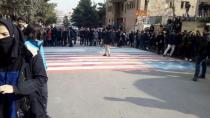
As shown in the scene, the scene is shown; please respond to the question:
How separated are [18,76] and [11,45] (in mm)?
255

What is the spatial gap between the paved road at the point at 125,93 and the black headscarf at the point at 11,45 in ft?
14.9

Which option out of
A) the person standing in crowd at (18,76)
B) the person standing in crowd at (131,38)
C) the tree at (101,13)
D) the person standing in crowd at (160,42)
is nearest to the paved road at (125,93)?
the person standing in crowd at (18,76)

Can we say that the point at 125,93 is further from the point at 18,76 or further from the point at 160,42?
the point at 160,42

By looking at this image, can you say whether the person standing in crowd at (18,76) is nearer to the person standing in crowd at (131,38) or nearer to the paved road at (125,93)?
the paved road at (125,93)

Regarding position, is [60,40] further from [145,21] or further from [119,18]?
[119,18]

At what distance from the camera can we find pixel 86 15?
84.1 meters

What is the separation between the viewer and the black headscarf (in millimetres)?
2830

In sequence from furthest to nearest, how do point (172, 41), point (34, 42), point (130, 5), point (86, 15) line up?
point (86, 15), point (130, 5), point (172, 41), point (34, 42)

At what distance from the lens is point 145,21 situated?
40375 millimetres

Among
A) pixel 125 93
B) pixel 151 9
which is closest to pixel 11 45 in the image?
pixel 125 93

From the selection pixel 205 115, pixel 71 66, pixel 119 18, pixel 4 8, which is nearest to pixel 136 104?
pixel 205 115

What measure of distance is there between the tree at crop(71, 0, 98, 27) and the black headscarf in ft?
263

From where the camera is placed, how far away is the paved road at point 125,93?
7895 mm

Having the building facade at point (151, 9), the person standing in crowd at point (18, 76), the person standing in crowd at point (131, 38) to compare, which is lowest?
the person standing in crowd at point (131, 38)
